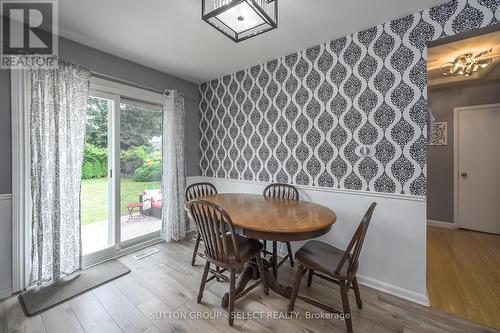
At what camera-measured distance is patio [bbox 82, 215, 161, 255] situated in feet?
8.15

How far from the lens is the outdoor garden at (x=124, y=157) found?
8.06ft

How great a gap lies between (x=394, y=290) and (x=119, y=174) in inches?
128

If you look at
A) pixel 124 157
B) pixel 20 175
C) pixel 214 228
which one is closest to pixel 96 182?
pixel 124 157

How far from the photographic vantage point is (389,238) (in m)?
2.00

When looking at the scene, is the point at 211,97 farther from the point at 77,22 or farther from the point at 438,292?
the point at 438,292

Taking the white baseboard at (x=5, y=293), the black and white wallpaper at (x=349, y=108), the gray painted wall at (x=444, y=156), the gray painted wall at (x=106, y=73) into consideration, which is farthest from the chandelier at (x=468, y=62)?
the white baseboard at (x=5, y=293)

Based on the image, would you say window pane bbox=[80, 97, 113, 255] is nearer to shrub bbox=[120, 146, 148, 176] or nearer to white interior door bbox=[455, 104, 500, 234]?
Answer: shrub bbox=[120, 146, 148, 176]

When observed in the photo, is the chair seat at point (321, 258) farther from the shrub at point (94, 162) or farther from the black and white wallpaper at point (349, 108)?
the shrub at point (94, 162)

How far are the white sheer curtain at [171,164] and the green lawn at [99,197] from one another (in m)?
0.41

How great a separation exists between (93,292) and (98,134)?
1690mm

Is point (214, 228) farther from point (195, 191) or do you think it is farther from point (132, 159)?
point (132, 159)

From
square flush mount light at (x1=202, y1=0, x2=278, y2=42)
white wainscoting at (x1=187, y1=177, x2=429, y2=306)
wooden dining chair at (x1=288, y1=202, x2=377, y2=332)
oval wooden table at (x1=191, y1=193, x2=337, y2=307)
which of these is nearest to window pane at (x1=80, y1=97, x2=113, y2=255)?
oval wooden table at (x1=191, y1=193, x2=337, y2=307)

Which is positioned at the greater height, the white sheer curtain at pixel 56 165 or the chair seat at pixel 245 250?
the white sheer curtain at pixel 56 165

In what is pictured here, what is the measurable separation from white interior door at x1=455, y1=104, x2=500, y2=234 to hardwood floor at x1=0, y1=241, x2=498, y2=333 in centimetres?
274
